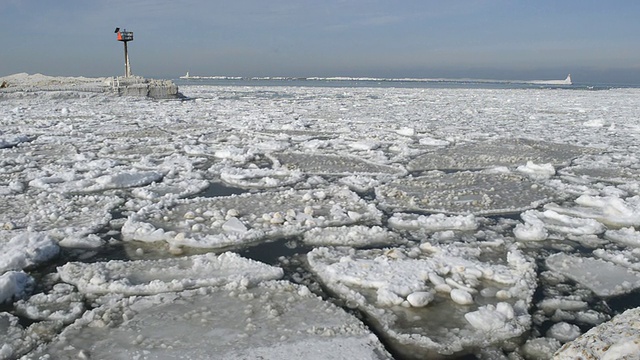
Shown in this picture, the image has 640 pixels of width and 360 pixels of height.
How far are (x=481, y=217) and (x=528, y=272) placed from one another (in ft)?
3.45

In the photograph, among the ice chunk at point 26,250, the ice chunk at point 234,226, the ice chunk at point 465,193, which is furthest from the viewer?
the ice chunk at point 465,193

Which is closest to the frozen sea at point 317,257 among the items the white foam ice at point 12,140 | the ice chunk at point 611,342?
the ice chunk at point 611,342

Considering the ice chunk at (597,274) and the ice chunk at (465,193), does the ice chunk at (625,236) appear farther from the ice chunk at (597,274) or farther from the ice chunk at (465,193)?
the ice chunk at (465,193)

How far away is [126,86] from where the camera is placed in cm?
1947

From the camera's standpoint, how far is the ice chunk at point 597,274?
2.40 meters

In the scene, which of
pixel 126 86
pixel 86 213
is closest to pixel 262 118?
pixel 86 213

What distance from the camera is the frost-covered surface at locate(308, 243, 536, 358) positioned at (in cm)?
194

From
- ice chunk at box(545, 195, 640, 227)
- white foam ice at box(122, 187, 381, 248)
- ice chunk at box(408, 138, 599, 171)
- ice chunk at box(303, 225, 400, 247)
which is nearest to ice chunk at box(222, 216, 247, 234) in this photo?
white foam ice at box(122, 187, 381, 248)

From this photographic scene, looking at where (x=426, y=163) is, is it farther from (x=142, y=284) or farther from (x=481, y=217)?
(x=142, y=284)

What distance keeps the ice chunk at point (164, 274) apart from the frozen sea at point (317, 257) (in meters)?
0.01

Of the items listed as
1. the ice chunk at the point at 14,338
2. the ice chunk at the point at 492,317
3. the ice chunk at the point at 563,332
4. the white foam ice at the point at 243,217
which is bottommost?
the ice chunk at the point at 14,338

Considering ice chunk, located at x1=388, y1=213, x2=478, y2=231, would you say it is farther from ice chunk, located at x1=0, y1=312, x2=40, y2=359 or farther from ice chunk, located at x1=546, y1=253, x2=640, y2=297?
Answer: ice chunk, located at x1=0, y1=312, x2=40, y2=359

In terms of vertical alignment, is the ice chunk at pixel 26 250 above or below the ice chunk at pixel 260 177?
below

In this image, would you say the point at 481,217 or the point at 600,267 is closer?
the point at 600,267
